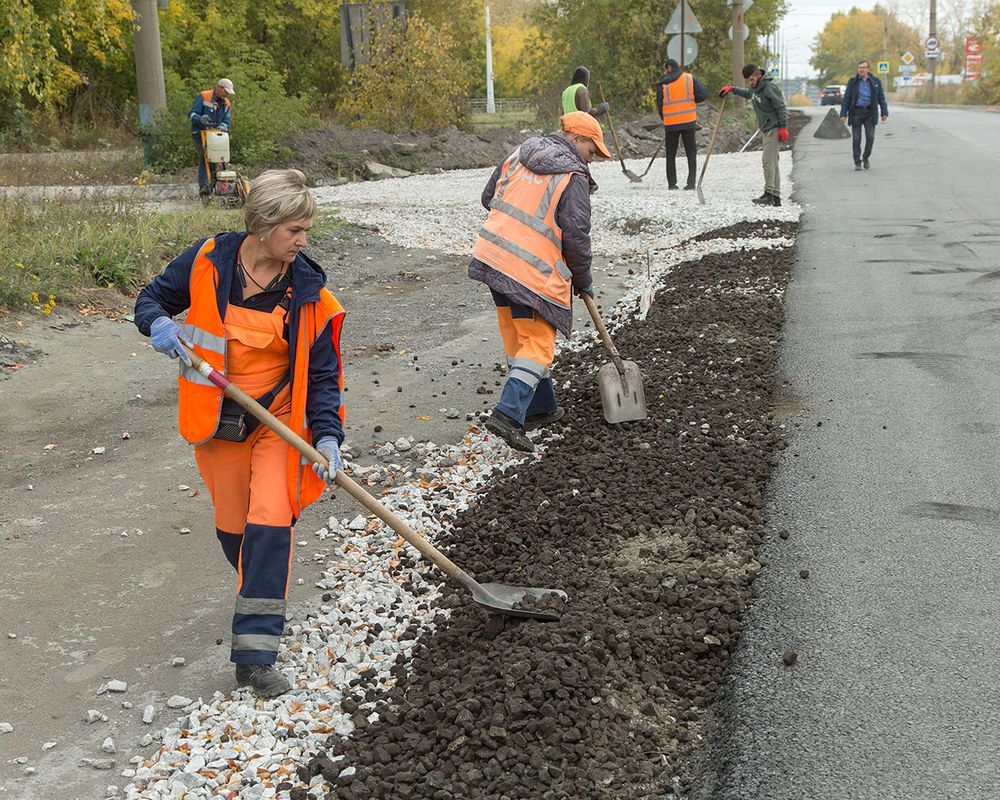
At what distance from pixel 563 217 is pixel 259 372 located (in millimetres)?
2477

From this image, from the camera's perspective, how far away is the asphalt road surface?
312 cm

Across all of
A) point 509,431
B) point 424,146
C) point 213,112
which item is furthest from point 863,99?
point 509,431

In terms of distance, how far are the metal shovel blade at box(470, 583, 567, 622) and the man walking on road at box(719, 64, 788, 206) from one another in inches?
463

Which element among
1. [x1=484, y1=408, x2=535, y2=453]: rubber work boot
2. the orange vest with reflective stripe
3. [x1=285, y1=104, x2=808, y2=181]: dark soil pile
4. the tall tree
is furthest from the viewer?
the tall tree

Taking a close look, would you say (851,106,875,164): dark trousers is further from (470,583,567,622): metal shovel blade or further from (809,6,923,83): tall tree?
(809,6,923,83): tall tree

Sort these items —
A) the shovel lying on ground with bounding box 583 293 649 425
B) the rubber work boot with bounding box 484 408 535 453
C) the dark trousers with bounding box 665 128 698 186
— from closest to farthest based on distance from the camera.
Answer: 1. the rubber work boot with bounding box 484 408 535 453
2. the shovel lying on ground with bounding box 583 293 649 425
3. the dark trousers with bounding box 665 128 698 186

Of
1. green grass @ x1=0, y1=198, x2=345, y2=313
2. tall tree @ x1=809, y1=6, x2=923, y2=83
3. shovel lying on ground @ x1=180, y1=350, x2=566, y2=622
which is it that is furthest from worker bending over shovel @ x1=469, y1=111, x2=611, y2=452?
tall tree @ x1=809, y1=6, x2=923, y2=83

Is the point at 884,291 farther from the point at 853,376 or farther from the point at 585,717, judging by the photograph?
the point at 585,717

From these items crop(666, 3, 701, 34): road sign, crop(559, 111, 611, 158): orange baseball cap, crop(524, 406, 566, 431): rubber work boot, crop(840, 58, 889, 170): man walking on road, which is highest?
crop(666, 3, 701, 34): road sign

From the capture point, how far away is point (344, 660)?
159 inches

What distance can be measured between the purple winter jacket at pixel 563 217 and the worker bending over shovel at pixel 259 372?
2.14 metres

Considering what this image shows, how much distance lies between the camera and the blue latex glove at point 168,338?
3624mm

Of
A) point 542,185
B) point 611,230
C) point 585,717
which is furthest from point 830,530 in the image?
point 611,230

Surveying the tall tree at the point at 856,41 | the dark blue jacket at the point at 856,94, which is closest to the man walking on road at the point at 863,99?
the dark blue jacket at the point at 856,94
